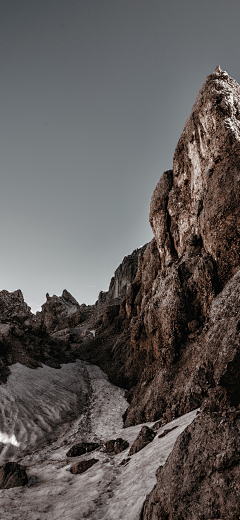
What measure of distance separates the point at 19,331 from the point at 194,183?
30360mm

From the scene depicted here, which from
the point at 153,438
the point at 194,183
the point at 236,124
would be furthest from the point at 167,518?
the point at 236,124

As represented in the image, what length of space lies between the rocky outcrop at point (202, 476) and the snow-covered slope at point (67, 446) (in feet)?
5.29

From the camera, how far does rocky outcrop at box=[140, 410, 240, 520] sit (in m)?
5.45

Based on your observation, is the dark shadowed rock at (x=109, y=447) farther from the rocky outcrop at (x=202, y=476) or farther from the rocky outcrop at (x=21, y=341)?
the rocky outcrop at (x=21, y=341)

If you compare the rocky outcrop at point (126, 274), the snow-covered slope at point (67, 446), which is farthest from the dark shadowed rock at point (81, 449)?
the rocky outcrop at point (126, 274)

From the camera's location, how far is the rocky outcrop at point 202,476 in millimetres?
5445

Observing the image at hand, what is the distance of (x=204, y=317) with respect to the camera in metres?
19.8

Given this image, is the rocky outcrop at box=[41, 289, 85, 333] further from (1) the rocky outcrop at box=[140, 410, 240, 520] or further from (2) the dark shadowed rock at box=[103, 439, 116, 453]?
(1) the rocky outcrop at box=[140, 410, 240, 520]

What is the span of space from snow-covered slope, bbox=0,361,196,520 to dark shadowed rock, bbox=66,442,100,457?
62 centimetres

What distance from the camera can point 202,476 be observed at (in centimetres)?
624

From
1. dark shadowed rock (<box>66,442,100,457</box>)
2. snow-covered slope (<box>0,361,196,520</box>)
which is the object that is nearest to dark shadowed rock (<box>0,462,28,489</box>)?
snow-covered slope (<box>0,361,196,520</box>)

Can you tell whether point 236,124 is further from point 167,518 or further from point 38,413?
point 38,413

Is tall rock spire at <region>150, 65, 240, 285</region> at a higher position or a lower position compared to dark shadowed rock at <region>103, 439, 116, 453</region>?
higher

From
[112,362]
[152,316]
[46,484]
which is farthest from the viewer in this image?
[112,362]
